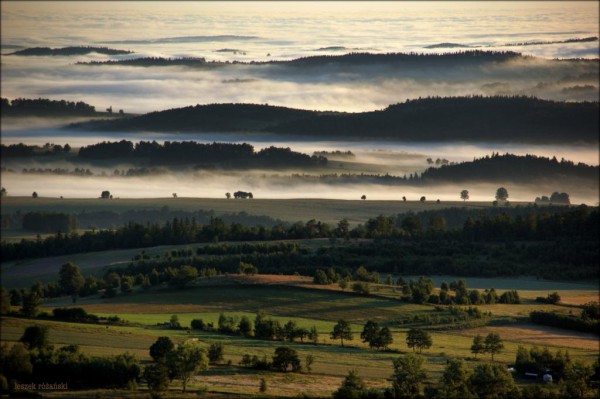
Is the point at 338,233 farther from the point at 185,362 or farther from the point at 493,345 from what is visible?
the point at 185,362

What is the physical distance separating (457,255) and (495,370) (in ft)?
199

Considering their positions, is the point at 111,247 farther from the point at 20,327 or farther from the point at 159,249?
the point at 20,327

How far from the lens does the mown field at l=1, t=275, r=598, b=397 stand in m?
80.9

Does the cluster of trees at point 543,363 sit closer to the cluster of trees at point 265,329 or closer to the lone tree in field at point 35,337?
the cluster of trees at point 265,329

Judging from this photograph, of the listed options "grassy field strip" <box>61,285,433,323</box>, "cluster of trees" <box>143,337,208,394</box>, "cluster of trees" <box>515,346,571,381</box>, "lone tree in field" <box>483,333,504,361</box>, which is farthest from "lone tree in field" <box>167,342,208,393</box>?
"grassy field strip" <box>61,285,433,323</box>

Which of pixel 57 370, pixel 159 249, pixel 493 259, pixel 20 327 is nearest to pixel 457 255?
pixel 493 259

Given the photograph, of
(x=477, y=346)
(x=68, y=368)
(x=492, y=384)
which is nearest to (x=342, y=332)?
(x=477, y=346)

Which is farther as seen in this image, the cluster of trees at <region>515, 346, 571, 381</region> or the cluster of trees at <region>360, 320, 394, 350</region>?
the cluster of trees at <region>360, 320, 394, 350</region>

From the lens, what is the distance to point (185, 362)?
77562mm

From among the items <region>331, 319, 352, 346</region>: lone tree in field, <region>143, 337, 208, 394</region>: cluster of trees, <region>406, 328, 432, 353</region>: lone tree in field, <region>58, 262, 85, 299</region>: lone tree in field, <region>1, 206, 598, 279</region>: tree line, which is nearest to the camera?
<region>143, 337, 208, 394</region>: cluster of trees

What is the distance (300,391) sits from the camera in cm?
7594

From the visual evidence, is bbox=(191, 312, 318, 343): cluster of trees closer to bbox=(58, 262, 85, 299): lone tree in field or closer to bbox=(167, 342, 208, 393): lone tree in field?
bbox=(167, 342, 208, 393): lone tree in field

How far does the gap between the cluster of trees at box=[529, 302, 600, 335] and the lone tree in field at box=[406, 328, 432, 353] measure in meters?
16.8

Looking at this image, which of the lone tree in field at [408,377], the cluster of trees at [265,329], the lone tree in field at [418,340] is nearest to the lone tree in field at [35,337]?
the cluster of trees at [265,329]
